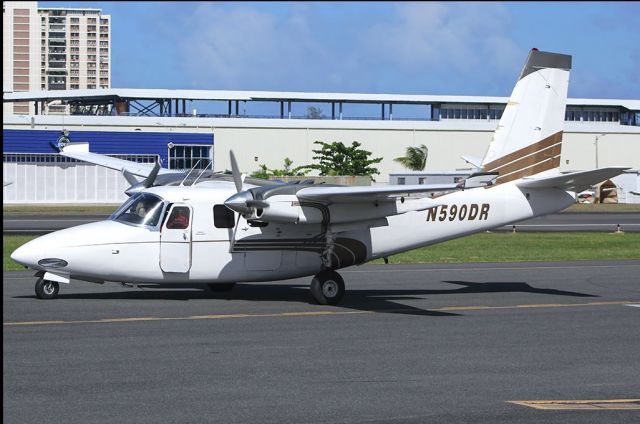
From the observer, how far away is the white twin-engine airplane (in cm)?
1738

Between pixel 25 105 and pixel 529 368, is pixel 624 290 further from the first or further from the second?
pixel 25 105

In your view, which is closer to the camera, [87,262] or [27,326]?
[27,326]

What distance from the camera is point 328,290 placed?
59.9 ft

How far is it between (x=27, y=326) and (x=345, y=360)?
5.47 metres

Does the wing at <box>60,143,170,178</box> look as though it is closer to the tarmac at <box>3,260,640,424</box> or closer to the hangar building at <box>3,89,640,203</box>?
the tarmac at <box>3,260,640,424</box>

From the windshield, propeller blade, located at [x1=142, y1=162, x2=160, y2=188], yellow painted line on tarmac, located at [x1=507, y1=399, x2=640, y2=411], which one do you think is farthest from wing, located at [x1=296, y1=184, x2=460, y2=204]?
yellow painted line on tarmac, located at [x1=507, y1=399, x2=640, y2=411]

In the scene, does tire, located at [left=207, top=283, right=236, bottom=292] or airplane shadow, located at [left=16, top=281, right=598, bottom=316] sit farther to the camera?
tire, located at [left=207, top=283, right=236, bottom=292]

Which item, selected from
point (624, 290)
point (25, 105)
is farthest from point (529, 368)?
→ point (25, 105)

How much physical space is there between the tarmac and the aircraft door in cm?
76

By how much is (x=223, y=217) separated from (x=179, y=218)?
828 millimetres

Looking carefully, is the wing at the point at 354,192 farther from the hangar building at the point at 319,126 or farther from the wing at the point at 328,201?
the hangar building at the point at 319,126

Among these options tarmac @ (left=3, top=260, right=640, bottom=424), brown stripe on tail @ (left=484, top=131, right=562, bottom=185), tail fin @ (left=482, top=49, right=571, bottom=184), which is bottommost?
tarmac @ (left=3, top=260, right=640, bottom=424)

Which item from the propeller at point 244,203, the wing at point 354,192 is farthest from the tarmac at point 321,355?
the wing at point 354,192

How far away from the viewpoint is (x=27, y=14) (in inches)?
7751
